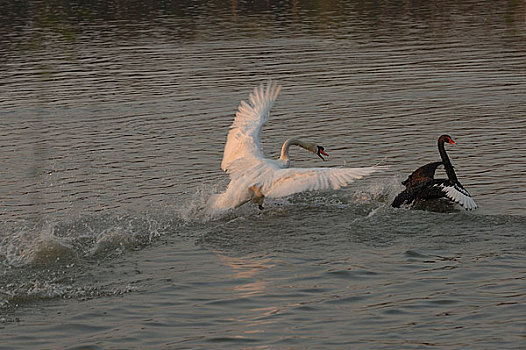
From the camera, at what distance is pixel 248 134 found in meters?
13.8

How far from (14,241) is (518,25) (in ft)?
85.9

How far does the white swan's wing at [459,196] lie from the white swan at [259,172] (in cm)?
173

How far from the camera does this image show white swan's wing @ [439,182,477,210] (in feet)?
39.7

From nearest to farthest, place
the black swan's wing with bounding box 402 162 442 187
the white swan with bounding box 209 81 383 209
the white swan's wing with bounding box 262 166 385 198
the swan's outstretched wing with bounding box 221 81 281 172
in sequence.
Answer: the white swan's wing with bounding box 262 166 385 198 → the white swan with bounding box 209 81 383 209 → the black swan's wing with bounding box 402 162 442 187 → the swan's outstretched wing with bounding box 221 81 281 172

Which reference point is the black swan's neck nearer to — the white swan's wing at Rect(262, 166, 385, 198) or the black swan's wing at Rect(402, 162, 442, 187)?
the black swan's wing at Rect(402, 162, 442, 187)

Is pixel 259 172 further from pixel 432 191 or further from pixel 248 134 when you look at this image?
pixel 432 191

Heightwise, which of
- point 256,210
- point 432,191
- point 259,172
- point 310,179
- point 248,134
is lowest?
point 256,210

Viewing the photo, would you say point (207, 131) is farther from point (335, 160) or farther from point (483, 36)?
point (483, 36)

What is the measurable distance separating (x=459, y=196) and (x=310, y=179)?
7.05 feet

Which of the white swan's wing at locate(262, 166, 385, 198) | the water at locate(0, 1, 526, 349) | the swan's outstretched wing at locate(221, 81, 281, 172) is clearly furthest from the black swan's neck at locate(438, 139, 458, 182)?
the swan's outstretched wing at locate(221, 81, 281, 172)

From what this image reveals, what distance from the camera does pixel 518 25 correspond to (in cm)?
3394

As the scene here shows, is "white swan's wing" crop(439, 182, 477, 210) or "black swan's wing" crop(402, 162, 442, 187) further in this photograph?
"black swan's wing" crop(402, 162, 442, 187)

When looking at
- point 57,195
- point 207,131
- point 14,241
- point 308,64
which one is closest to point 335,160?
point 207,131

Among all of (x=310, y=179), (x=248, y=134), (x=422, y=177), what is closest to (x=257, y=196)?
(x=248, y=134)
